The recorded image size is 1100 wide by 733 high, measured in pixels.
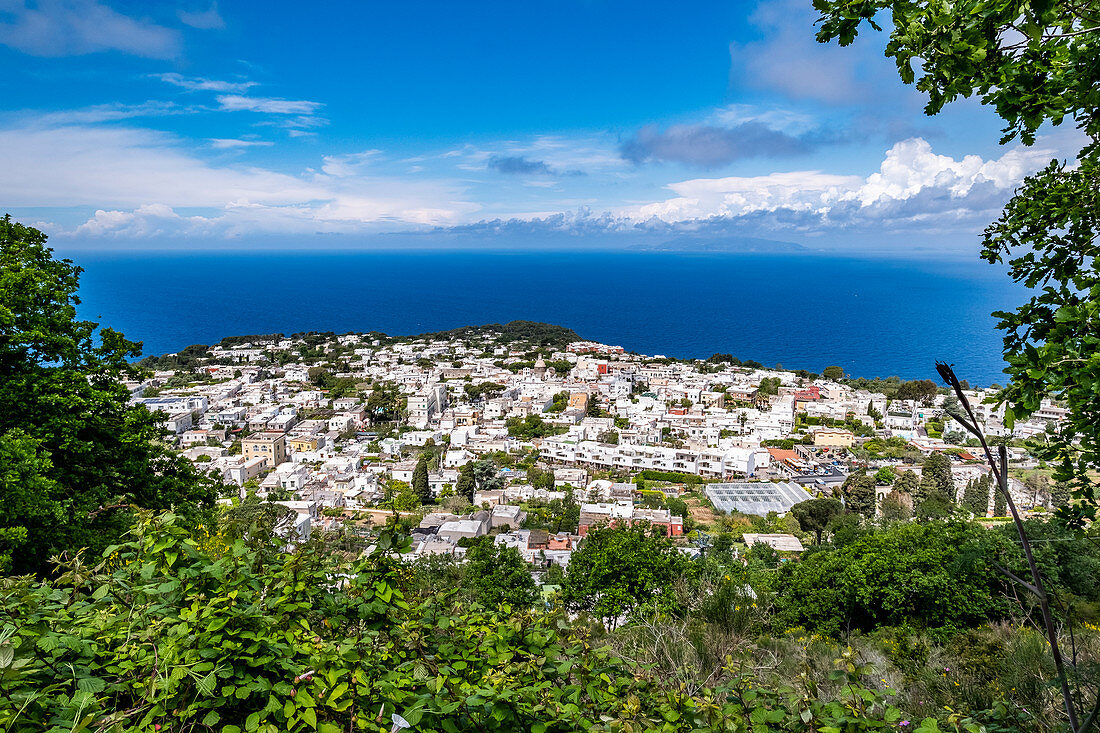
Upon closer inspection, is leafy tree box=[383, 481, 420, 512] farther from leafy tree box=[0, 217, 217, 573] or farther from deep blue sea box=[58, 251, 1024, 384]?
deep blue sea box=[58, 251, 1024, 384]

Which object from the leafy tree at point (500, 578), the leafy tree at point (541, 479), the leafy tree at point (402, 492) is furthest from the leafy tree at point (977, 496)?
the leafy tree at point (402, 492)

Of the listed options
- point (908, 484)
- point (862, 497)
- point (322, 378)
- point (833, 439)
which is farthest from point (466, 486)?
point (322, 378)

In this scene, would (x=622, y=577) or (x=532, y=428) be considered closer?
(x=622, y=577)

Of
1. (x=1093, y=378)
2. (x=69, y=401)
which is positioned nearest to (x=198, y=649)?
(x=1093, y=378)

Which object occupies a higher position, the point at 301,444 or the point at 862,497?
the point at 862,497

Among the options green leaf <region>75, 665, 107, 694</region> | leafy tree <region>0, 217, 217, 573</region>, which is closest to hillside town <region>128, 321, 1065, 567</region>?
leafy tree <region>0, 217, 217, 573</region>

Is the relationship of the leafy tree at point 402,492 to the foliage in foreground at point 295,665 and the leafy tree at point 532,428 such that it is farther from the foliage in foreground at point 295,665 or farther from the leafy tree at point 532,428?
the foliage in foreground at point 295,665

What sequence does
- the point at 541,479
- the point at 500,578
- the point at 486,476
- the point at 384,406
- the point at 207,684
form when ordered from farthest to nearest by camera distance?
the point at 384,406 < the point at 486,476 < the point at 541,479 < the point at 500,578 < the point at 207,684

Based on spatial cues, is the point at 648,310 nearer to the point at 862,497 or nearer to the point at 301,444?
the point at 301,444
